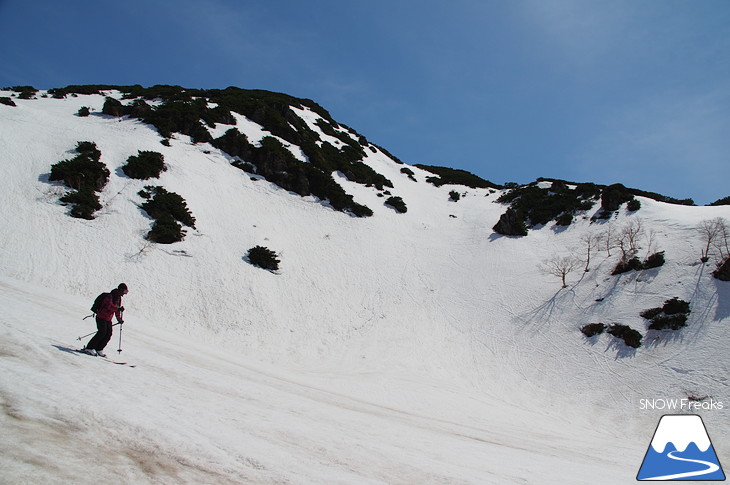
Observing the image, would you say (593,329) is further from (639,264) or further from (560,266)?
(560,266)

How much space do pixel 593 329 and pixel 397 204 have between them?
2425 cm

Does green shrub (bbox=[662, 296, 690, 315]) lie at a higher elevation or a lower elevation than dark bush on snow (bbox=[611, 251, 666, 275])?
lower

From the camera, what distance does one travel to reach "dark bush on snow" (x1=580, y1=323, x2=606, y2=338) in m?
19.3

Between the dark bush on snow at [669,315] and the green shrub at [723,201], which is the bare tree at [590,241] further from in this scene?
the green shrub at [723,201]

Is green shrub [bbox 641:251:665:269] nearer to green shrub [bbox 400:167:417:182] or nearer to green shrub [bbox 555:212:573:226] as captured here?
green shrub [bbox 555:212:573:226]

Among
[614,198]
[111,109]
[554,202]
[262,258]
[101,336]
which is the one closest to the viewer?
[101,336]

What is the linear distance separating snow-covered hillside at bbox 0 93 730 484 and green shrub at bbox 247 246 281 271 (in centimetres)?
70

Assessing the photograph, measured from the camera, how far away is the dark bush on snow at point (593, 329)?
63.3ft

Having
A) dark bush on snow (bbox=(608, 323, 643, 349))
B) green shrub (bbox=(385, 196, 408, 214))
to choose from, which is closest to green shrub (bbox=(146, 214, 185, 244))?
green shrub (bbox=(385, 196, 408, 214))

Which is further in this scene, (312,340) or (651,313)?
(312,340)

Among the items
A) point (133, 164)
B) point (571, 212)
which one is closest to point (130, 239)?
point (133, 164)

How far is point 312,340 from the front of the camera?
19234 millimetres

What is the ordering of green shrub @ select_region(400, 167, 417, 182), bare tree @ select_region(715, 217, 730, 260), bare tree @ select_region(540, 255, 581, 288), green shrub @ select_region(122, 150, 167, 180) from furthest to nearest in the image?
green shrub @ select_region(400, 167, 417, 182)
green shrub @ select_region(122, 150, 167, 180)
bare tree @ select_region(540, 255, 581, 288)
bare tree @ select_region(715, 217, 730, 260)

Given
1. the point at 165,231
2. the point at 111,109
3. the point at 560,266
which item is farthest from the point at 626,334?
the point at 111,109
